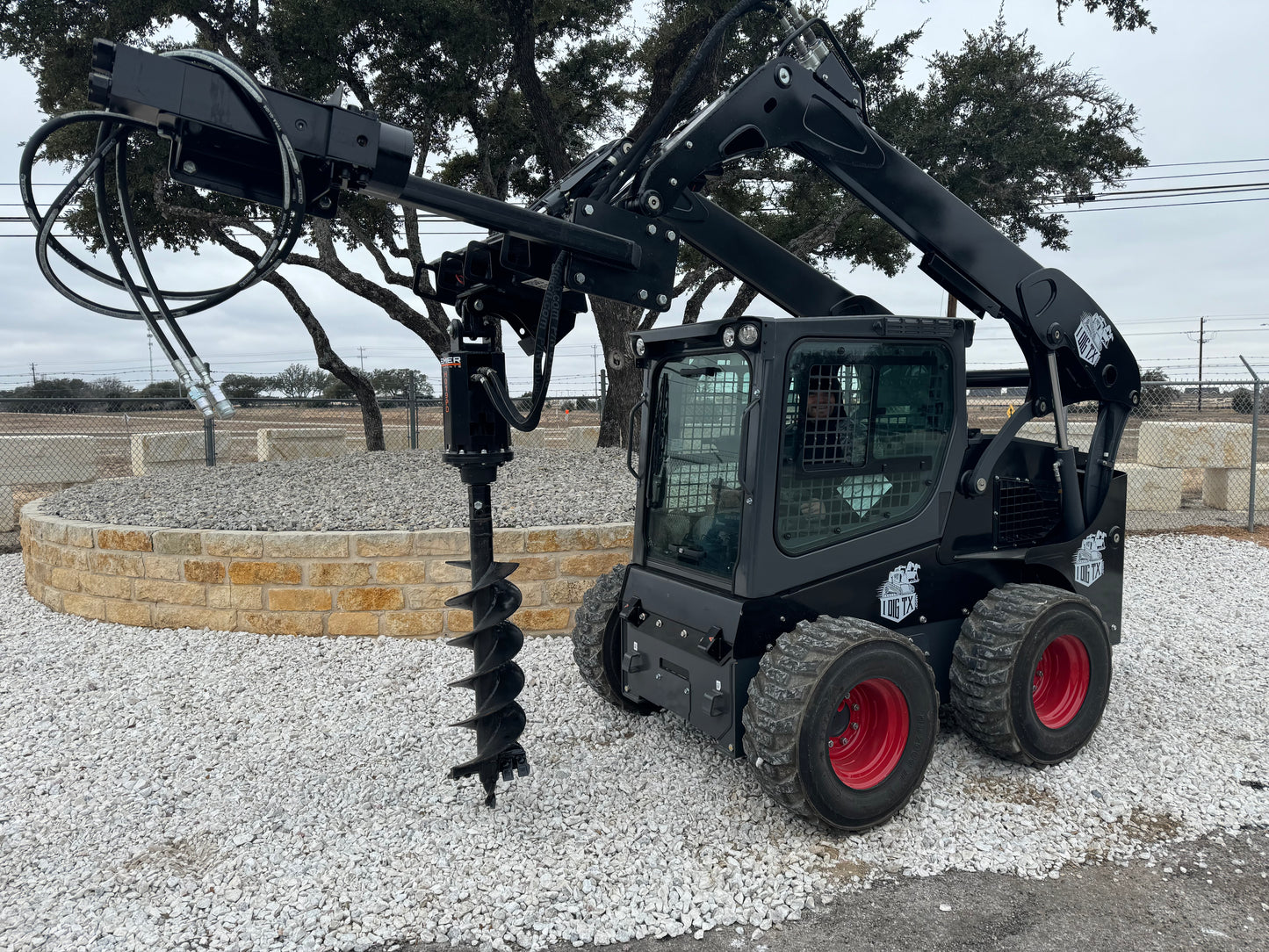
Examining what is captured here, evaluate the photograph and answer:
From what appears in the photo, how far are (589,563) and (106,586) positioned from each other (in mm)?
3542

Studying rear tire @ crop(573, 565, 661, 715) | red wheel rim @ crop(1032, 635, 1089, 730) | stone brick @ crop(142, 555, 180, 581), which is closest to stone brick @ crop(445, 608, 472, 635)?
rear tire @ crop(573, 565, 661, 715)

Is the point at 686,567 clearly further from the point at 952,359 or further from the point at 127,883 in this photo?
the point at 127,883

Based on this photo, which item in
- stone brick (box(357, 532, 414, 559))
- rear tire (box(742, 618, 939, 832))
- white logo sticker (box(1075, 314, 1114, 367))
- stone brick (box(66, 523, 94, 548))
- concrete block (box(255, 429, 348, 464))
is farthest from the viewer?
concrete block (box(255, 429, 348, 464))

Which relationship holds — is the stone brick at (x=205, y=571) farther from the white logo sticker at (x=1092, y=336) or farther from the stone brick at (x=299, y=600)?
the white logo sticker at (x=1092, y=336)

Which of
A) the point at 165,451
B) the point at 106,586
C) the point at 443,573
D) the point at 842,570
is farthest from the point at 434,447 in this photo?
the point at 842,570

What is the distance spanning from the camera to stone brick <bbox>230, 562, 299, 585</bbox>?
219 inches

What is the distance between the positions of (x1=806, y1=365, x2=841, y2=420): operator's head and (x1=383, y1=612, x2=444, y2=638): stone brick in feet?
10.5

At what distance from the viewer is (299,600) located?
5598mm

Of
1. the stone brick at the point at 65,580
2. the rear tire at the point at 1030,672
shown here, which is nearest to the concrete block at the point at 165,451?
the stone brick at the point at 65,580

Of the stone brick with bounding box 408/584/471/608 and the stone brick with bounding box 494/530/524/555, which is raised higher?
the stone brick with bounding box 494/530/524/555

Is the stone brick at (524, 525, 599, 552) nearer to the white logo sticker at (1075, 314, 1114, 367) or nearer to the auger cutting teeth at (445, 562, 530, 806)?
the auger cutting teeth at (445, 562, 530, 806)

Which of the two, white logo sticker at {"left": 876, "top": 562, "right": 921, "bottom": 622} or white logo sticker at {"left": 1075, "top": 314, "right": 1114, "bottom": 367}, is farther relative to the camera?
white logo sticker at {"left": 1075, "top": 314, "right": 1114, "bottom": 367}

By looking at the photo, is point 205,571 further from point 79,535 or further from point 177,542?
point 79,535

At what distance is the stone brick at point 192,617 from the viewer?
18.7 feet
